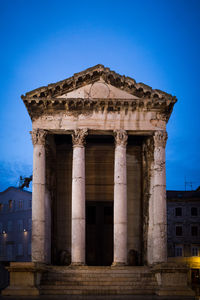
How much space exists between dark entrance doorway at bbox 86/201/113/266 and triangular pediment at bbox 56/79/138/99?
8.03m

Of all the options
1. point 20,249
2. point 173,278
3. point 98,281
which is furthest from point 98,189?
point 20,249

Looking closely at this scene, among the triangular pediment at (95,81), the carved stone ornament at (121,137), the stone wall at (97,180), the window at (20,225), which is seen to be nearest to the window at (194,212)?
the window at (20,225)

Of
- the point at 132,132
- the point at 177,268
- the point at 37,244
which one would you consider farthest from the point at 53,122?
the point at 177,268

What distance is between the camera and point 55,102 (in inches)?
1013

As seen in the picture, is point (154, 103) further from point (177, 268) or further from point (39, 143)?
point (177, 268)

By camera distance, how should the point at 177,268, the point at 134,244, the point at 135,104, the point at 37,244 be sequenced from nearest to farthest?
the point at 177,268 → the point at 37,244 → the point at 135,104 → the point at 134,244

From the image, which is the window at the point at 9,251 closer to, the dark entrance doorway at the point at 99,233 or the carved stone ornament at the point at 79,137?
the dark entrance doorway at the point at 99,233

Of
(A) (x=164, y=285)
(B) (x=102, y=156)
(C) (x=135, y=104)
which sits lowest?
(A) (x=164, y=285)

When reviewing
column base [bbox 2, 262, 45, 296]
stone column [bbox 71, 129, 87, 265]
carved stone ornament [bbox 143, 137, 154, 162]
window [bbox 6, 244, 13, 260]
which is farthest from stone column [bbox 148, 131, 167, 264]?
window [bbox 6, 244, 13, 260]

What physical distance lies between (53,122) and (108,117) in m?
3.29

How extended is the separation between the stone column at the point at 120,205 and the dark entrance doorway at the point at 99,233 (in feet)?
17.7

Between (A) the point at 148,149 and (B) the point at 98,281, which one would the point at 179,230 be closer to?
(A) the point at 148,149

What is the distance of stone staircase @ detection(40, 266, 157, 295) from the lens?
2148 centimetres

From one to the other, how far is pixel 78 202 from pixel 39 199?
7.32ft
